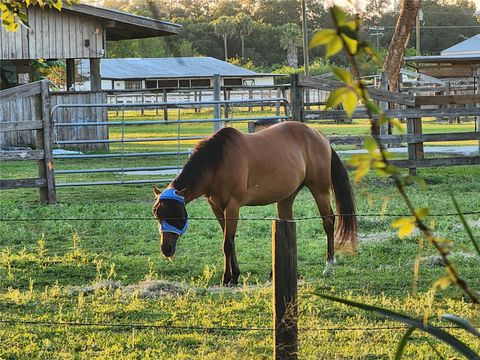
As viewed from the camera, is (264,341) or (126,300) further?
(126,300)

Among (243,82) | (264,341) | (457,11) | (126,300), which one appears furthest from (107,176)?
(457,11)

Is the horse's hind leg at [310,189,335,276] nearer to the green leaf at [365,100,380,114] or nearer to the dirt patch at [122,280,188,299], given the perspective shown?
the dirt patch at [122,280,188,299]

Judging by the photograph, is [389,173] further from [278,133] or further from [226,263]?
[278,133]

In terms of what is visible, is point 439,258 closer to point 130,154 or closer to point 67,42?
point 130,154

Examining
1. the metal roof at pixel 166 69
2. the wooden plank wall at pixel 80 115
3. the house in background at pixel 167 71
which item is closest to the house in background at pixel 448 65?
the house in background at pixel 167 71

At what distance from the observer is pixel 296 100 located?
15.7 meters

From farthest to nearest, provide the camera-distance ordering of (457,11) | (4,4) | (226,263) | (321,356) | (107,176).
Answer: (457,11)
(107,176)
(226,263)
(4,4)
(321,356)

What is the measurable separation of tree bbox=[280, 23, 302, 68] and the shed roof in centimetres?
5920

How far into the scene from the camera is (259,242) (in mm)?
9945

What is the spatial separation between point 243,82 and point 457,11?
36.0 m

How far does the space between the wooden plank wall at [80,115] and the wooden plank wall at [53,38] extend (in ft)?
3.03

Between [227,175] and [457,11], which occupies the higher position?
[457,11]

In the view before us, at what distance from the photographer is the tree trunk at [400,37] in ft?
76.9

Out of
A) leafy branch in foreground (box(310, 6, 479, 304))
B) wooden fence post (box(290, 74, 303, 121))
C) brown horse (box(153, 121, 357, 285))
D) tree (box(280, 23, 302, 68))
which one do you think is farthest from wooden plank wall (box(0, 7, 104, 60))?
tree (box(280, 23, 302, 68))
